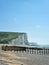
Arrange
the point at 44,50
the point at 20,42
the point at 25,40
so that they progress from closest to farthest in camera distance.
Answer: the point at 44,50 < the point at 20,42 < the point at 25,40

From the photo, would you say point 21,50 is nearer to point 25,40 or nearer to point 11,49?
point 11,49

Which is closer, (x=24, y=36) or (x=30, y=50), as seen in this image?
(x=30, y=50)

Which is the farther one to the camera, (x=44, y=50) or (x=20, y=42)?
(x=20, y=42)

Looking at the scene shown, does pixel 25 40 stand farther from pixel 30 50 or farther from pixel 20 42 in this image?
pixel 30 50

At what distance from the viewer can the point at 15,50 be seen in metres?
59.9

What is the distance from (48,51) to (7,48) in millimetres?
12731

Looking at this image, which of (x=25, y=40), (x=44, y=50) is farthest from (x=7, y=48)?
(x=25, y=40)

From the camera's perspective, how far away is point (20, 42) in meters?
171

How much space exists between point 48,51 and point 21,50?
8512mm

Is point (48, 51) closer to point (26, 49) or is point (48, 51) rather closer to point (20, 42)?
point (26, 49)

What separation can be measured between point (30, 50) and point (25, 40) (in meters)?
123

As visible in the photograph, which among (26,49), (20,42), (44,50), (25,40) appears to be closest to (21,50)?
(26,49)

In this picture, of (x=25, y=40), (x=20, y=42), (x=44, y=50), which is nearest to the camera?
(x=44, y=50)

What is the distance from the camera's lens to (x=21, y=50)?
2352 inches
